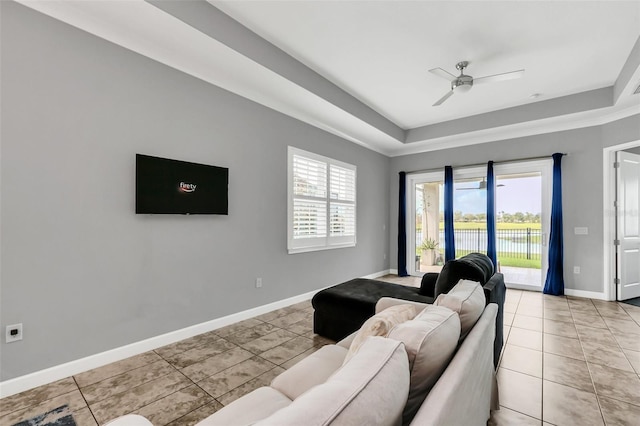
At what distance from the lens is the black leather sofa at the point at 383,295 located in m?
2.36

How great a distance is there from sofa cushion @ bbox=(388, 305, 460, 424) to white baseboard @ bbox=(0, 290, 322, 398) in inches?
102

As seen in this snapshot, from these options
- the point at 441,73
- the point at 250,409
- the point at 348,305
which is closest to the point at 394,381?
the point at 250,409

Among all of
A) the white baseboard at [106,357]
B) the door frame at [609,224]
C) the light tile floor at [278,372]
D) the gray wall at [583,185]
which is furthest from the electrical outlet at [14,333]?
the door frame at [609,224]

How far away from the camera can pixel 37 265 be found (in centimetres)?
217

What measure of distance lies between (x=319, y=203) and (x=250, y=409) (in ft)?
11.9

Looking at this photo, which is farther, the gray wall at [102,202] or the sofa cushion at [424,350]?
the gray wall at [102,202]

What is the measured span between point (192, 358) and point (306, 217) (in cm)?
242

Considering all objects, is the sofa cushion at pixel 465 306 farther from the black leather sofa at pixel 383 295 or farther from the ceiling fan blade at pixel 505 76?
the ceiling fan blade at pixel 505 76

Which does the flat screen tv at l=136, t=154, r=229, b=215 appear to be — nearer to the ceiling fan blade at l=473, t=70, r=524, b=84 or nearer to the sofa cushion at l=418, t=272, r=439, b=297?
the sofa cushion at l=418, t=272, r=439, b=297

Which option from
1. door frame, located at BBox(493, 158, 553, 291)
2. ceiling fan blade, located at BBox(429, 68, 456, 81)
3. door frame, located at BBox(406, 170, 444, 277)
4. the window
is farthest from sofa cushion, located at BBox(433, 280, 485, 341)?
door frame, located at BBox(406, 170, 444, 277)

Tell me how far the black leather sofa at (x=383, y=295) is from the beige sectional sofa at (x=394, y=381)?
2.45ft

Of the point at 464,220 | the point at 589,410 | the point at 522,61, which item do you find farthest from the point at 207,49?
the point at 464,220

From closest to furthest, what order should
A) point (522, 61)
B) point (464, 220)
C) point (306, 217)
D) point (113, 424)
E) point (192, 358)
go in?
point (113, 424) → point (192, 358) → point (522, 61) → point (306, 217) → point (464, 220)

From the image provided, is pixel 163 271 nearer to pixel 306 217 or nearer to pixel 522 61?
pixel 306 217
